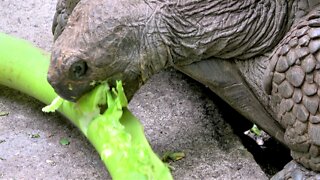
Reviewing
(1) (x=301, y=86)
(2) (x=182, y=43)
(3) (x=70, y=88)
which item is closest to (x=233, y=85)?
(2) (x=182, y=43)

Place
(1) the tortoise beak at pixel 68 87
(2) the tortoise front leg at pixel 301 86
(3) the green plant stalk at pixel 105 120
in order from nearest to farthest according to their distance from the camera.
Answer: (2) the tortoise front leg at pixel 301 86, (3) the green plant stalk at pixel 105 120, (1) the tortoise beak at pixel 68 87

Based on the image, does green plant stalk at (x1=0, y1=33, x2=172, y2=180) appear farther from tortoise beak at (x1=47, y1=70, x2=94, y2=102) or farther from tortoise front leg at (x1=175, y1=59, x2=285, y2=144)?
tortoise front leg at (x1=175, y1=59, x2=285, y2=144)

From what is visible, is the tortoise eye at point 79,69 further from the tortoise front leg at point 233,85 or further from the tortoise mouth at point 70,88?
the tortoise front leg at point 233,85

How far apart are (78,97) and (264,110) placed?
18.0 inches

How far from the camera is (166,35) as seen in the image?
1992 millimetres

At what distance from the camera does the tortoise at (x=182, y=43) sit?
194cm

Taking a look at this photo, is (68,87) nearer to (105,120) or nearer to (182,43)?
(105,120)

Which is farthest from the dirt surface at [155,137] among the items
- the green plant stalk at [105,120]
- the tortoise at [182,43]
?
the tortoise at [182,43]

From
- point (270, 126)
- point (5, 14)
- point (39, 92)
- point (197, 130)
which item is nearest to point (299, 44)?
point (270, 126)

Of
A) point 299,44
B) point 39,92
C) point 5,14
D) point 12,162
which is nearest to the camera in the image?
point 299,44

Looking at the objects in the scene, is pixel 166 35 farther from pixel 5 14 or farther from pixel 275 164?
pixel 5 14

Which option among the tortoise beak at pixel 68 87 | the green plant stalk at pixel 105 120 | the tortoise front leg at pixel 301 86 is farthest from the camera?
the tortoise beak at pixel 68 87

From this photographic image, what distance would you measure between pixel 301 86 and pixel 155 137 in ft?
1.75

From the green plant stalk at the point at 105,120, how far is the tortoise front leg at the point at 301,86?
0.98ft
